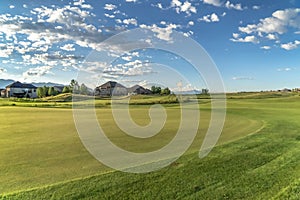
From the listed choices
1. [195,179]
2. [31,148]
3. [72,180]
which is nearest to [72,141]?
[31,148]

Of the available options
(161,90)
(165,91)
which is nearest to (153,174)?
(161,90)

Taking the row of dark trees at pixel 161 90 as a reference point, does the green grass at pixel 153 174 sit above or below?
below

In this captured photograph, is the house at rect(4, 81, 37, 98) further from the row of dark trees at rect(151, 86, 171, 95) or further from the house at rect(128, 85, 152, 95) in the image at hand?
the row of dark trees at rect(151, 86, 171, 95)

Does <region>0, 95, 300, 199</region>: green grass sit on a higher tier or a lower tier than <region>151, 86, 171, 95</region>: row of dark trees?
lower

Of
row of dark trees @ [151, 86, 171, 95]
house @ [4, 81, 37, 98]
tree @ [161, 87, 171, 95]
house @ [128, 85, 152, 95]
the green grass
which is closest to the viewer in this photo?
the green grass

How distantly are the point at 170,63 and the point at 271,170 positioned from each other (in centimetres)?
837

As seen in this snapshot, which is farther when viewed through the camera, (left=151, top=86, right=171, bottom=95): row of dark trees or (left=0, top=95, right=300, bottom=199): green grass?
(left=151, top=86, right=171, bottom=95): row of dark trees

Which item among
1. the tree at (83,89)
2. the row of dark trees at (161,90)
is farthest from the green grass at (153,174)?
the tree at (83,89)

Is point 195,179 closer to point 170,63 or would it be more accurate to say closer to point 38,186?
point 38,186

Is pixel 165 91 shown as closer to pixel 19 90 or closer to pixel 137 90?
pixel 137 90

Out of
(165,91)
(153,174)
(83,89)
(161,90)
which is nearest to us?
(153,174)

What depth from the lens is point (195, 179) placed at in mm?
5512

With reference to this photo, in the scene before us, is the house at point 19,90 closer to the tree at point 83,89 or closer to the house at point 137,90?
the tree at point 83,89

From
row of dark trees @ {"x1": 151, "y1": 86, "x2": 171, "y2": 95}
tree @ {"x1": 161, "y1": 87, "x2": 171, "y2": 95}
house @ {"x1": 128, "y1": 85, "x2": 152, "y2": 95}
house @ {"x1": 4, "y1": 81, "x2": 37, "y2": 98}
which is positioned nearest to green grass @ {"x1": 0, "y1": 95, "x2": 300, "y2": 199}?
row of dark trees @ {"x1": 151, "y1": 86, "x2": 171, "y2": 95}
